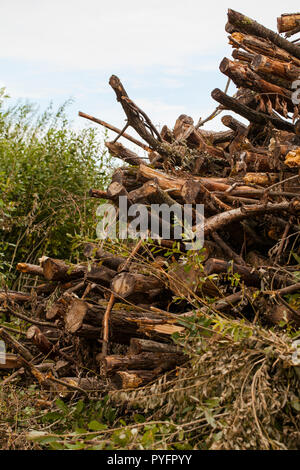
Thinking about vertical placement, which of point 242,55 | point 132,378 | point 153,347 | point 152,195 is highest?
point 242,55

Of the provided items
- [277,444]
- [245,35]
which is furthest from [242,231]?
[277,444]

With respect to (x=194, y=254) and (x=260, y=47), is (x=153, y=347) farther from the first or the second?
(x=260, y=47)

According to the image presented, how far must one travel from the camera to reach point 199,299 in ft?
11.1

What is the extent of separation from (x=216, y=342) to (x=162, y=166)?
2.80 m

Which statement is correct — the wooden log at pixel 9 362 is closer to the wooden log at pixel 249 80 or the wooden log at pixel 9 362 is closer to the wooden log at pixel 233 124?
the wooden log at pixel 233 124

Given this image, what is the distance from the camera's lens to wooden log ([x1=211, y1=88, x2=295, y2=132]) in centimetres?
475

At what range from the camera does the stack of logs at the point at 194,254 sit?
3725mm

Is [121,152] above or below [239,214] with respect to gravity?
above

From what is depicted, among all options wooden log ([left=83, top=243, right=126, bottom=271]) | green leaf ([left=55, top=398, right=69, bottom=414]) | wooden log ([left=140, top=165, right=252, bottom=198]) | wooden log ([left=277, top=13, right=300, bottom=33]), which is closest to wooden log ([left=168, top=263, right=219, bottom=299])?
wooden log ([left=83, top=243, right=126, bottom=271])

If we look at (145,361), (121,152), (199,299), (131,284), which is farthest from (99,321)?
(121,152)

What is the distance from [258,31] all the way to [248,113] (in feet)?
2.55

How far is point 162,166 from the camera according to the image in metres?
5.62

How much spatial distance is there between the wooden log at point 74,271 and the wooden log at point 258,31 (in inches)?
98.4

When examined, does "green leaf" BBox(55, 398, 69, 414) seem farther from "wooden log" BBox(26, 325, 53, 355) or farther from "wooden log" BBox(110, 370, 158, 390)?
"wooden log" BBox(26, 325, 53, 355)
